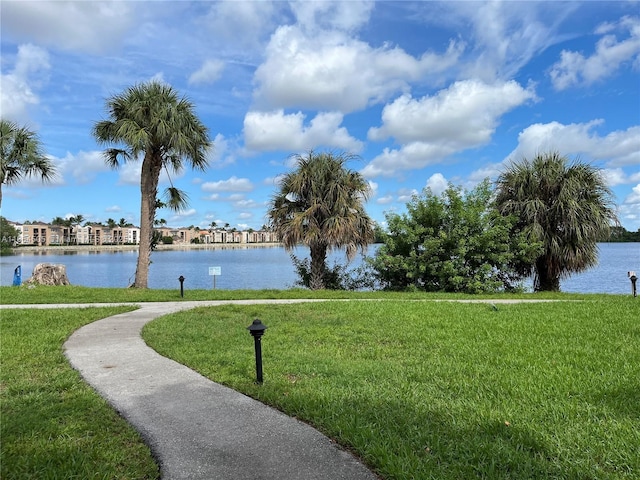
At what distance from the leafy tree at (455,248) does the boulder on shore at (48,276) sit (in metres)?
12.3

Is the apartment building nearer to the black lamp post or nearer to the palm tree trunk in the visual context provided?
the palm tree trunk

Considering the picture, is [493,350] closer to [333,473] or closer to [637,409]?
[637,409]

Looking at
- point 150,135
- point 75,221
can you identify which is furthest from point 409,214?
point 75,221

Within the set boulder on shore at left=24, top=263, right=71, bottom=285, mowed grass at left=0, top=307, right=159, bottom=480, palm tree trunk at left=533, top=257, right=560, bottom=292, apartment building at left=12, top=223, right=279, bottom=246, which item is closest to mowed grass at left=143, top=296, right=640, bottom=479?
mowed grass at left=0, top=307, right=159, bottom=480

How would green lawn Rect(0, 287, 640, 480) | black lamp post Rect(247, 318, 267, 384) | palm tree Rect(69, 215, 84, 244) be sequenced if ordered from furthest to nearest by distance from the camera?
palm tree Rect(69, 215, 84, 244) → black lamp post Rect(247, 318, 267, 384) → green lawn Rect(0, 287, 640, 480)

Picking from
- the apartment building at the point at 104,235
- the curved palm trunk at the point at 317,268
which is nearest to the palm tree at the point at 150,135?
the curved palm trunk at the point at 317,268

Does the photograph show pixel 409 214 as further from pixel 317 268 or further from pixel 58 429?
pixel 58 429

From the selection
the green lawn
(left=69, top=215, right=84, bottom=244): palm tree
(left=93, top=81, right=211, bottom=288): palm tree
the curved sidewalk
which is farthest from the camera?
(left=69, top=215, right=84, bottom=244): palm tree

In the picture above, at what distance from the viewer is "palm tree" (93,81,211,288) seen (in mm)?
15133

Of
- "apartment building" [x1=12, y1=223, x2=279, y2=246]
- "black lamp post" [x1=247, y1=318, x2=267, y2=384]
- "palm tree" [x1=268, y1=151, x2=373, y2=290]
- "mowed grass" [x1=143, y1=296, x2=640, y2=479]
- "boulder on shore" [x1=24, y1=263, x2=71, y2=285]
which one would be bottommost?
"mowed grass" [x1=143, y1=296, x2=640, y2=479]

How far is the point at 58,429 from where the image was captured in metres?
3.68

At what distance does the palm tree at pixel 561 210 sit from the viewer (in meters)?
16.1

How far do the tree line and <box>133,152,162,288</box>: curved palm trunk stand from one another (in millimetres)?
36

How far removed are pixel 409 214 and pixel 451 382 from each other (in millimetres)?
12252
